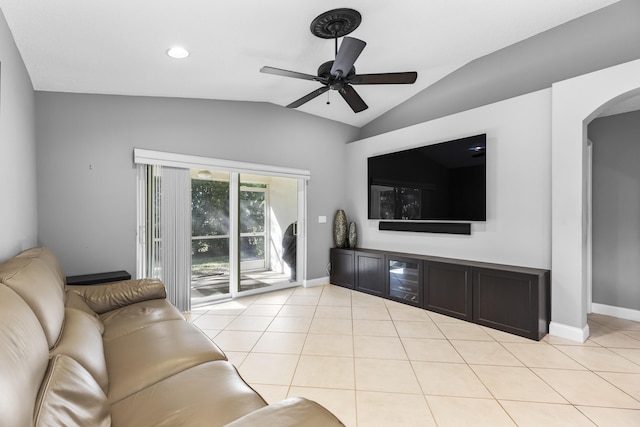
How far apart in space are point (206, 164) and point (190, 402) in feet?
10.4

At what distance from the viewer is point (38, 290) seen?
1394 mm

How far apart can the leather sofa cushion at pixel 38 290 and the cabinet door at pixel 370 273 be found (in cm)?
361

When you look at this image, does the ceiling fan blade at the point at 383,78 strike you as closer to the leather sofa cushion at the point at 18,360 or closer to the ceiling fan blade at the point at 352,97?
the ceiling fan blade at the point at 352,97

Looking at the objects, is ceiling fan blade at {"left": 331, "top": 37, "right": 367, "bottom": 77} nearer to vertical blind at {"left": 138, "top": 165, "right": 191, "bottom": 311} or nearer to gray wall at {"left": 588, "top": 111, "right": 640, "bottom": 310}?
vertical blind at {"left": 138, "top": 165, "right": 191, "bottom": 311}

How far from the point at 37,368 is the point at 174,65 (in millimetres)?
2748

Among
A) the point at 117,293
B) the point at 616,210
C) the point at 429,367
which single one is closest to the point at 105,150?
the point at 117,293

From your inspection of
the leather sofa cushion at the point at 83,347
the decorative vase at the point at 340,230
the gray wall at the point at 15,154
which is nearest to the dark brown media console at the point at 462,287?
the decorative vase at the point at 340,230

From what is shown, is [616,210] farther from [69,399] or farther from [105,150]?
[105,150]

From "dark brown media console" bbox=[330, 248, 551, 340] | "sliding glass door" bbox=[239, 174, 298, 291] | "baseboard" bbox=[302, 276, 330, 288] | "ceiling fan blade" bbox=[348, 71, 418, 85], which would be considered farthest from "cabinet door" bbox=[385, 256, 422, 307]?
"ceiling fan blade" bbox=[348, 71, 418, 85]

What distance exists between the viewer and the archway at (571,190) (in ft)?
9.27

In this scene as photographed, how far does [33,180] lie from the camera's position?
2809mm

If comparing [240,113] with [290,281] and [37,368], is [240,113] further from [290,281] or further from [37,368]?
[37,368]

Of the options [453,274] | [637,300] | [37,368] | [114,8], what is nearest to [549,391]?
[453,274]

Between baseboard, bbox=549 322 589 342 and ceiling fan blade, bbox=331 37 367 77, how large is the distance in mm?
3173
